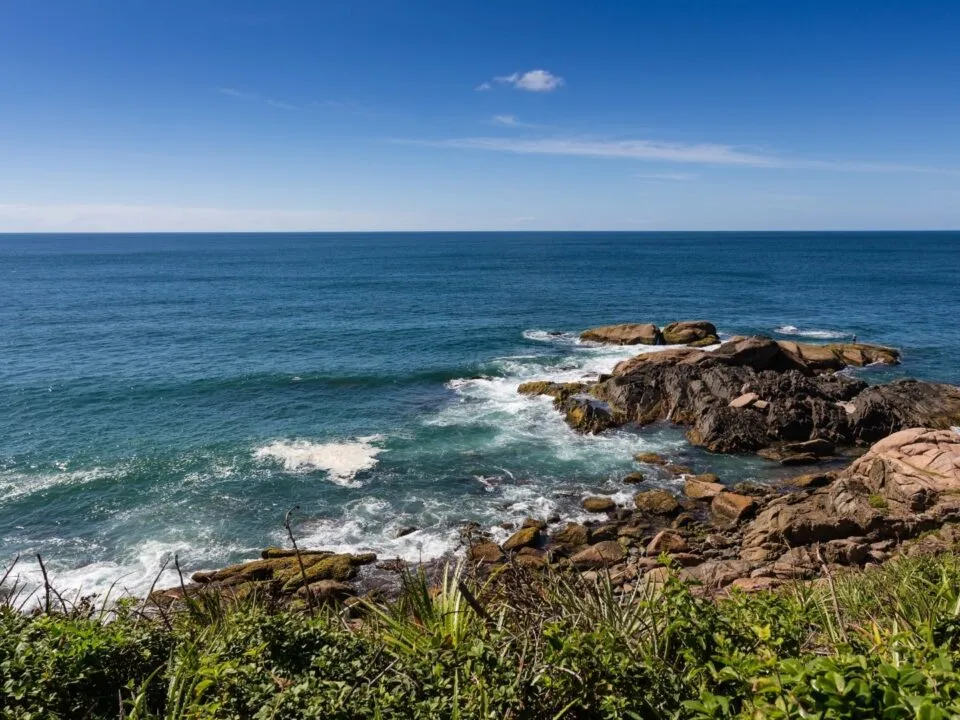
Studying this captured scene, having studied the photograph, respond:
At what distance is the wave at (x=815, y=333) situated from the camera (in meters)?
55.8

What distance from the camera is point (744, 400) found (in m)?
34.5

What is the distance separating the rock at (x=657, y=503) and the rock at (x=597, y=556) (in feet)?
12.1

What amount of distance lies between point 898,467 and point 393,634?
2593 cm

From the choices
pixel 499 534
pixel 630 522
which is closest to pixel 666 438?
pixel 630 522

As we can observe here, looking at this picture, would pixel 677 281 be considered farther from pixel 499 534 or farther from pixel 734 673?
pixel 734 673

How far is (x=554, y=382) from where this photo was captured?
41656 millimetres

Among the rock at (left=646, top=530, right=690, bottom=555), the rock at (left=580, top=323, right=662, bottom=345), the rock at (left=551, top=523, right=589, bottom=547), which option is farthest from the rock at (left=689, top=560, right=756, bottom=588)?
the rock at (left=580, top=323, right=662, bottom=345)

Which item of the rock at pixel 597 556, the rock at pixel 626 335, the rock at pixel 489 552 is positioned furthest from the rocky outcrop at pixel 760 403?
the rock at pixel 489 552

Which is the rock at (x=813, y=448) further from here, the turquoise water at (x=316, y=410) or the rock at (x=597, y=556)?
the rock at (x=597, y=556)

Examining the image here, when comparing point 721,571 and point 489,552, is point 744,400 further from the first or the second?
point 489,552

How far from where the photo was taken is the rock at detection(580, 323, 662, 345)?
172ft

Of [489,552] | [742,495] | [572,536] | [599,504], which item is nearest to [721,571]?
[572,536]

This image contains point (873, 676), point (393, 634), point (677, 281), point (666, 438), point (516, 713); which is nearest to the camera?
point (873, 676)

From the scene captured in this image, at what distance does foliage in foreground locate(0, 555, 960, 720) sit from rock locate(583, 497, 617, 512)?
59.8 ft
